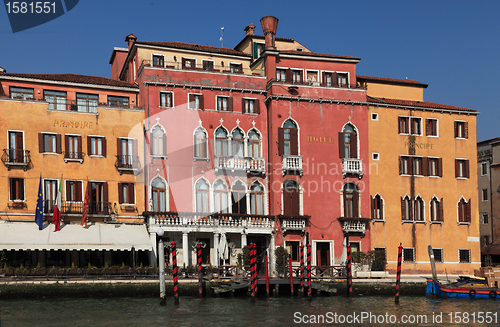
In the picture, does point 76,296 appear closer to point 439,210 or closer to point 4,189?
point 4,189

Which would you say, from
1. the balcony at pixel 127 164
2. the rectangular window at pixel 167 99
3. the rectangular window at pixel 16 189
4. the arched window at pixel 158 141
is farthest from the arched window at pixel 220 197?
the rectangular window at pixel 16 189

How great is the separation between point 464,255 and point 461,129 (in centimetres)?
810

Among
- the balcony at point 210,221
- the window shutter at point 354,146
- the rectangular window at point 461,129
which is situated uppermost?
the rectangular window at point 461,129

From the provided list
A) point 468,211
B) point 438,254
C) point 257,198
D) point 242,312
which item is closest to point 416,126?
point 468,211

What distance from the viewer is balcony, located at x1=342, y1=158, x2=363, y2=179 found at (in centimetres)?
4131

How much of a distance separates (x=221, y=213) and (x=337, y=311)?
40.4 feet

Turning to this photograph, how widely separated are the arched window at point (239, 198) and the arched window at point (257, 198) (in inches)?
17.4

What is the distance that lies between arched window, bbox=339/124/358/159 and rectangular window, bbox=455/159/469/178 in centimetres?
708

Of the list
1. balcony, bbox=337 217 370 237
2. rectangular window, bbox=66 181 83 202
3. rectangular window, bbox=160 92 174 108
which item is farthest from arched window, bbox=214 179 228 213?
rectangular window, bbox=66 181 83 202

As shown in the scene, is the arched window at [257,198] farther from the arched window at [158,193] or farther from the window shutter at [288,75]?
the window shutter at [288,75]

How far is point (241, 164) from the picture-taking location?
39.9 meters

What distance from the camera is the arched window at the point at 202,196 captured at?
3912cm

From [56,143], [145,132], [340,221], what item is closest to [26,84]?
[56,143]

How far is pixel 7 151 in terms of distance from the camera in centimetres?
3528
